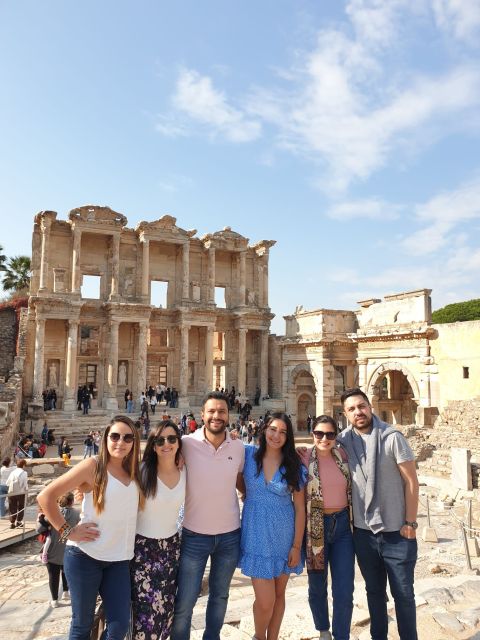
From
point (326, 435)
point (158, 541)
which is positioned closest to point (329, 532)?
point (326, 435)

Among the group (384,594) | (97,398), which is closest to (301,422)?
(97,398)

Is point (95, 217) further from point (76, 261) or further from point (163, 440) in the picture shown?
point (163, 440)

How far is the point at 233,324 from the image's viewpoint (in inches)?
1202

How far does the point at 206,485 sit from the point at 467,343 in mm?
18617

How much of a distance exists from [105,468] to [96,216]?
2530cm

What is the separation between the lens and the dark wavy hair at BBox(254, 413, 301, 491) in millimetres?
3762

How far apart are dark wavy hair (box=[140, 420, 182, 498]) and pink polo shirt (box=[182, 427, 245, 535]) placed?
16 cm

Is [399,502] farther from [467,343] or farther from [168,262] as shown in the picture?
[168,262]

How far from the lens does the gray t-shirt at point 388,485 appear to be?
146 inches

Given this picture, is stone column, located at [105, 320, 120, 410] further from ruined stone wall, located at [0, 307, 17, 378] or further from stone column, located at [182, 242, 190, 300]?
ruined stone wall, located at [0, 307, 17, 378]

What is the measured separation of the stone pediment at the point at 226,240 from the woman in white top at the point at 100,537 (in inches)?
1066

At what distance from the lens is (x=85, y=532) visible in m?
3.29

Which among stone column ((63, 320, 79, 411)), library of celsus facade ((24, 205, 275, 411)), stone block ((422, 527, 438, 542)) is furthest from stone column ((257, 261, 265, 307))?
stone block ((422, 527, 438, 542))

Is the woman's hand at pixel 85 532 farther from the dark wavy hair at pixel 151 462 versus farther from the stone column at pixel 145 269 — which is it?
the stone column at pixel 145 269
